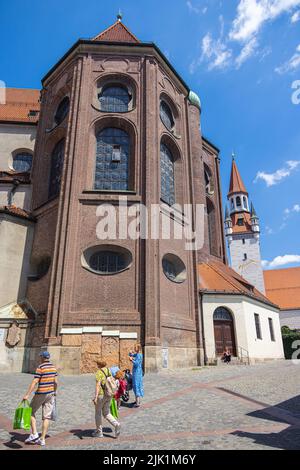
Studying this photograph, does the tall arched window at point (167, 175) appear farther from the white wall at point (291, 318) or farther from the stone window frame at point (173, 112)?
the white wall at point (291, 318)

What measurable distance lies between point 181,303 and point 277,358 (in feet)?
40.1

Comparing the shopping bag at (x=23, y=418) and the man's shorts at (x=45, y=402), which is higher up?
the man's shorts at (x=45, y=402)

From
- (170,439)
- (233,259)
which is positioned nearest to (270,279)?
(233,259)

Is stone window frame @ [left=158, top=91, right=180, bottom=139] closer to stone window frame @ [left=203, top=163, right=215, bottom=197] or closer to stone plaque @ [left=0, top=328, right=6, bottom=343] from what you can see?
stone window frame @ [left=203, top=163, right=215, bottom=197]

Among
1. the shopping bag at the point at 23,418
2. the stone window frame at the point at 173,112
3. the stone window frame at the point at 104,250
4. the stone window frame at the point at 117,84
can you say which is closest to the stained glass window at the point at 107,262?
the stone window frame at the point at 104,250

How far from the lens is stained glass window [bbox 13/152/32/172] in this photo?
2525 centimetres

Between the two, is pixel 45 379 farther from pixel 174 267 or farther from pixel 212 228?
pixel 212 228

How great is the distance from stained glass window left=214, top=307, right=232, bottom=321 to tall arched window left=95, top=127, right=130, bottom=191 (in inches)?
368

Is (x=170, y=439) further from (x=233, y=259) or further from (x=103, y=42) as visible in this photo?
(x=233, y=259)

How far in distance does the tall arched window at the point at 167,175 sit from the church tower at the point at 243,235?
3653 cm

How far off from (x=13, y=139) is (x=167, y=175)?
12.6m

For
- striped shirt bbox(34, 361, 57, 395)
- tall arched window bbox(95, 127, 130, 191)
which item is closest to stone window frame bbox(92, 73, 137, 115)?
tall arched window bbox(95, 127, 130, 191)

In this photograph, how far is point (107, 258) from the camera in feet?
58.0

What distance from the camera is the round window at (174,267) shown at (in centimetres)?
1892
